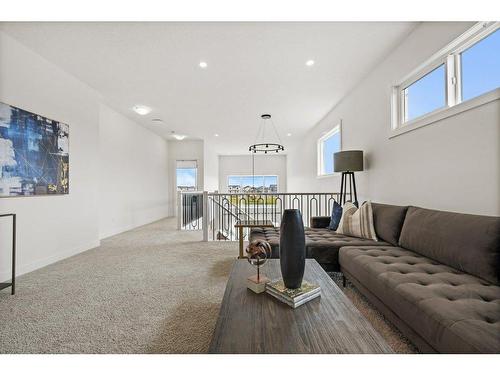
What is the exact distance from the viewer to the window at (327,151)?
537 cm

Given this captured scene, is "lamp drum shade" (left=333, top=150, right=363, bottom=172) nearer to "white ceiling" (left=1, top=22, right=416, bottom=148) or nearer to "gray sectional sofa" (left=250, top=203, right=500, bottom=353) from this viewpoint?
"gray sectional sofa" (left=250, top=203, right=500, bottom=353)

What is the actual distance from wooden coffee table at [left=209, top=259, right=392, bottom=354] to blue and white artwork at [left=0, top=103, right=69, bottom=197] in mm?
2875

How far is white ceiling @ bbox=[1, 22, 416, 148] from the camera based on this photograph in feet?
7.87

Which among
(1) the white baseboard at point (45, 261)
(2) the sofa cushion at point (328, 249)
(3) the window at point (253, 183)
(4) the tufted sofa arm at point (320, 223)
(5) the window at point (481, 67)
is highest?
(5) the window at point (481, 67)

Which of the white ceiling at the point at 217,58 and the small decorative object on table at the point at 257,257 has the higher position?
the white ceiling at the point at 217,58

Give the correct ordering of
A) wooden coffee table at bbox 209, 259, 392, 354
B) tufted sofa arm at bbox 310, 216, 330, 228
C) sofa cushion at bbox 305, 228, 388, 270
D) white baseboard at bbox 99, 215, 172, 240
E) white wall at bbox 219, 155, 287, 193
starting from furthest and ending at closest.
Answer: white wall at bbox 219, 155, 287, 193 → white baseboard at bbox 99, 215, 172, 240 → tufted sofa arm at bbox 310, 216, 330, 228 → sofa cushion at bbox 305, 228, 388, 270 → wooden coffee table at bbox 209, 259, 392, 354

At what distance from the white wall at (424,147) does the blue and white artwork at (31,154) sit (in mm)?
4377

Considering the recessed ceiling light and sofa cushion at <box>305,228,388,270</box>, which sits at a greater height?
the recessed ceiling light

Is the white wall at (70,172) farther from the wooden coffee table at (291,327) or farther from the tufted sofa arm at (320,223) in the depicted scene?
the tufted sofa arm at (320,223)

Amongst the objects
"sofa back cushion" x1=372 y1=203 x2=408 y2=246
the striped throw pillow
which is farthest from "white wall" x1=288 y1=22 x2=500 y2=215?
the striped throw pillow

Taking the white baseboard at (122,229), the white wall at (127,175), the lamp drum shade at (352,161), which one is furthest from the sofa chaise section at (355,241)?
the white wall at (127,175)

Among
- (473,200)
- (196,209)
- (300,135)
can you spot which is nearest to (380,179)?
(473,200)

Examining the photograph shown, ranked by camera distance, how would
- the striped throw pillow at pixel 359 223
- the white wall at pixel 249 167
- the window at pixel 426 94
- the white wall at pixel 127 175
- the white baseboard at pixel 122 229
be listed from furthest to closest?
the white wall at pixel 249 167 < the white wall at pixel 127 175 < the white baseboard at pixel 122 229 < the striped throw pillow at pixel 359 223 < the window at pixel 426 94

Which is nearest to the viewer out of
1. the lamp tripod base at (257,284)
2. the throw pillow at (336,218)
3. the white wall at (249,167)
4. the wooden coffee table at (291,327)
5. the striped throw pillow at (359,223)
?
the wooden coffee table at (291,327)
